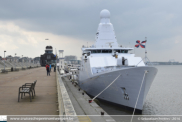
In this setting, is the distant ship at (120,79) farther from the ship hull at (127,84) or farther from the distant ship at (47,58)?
the distant ship at (47,58)

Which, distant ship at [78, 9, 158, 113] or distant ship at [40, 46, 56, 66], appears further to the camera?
distant ship at [40, 46, 56, 66]

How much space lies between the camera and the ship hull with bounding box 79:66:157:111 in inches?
516

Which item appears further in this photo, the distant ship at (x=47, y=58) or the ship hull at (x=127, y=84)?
the distant ship at (x=47, y=58)

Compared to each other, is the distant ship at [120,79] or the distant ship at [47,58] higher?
the distant ship at [47,58]

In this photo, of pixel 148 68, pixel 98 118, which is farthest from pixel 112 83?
pixel 98 118

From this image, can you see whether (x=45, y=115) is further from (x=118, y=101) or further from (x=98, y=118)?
(x=118, y=101)

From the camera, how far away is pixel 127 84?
13734 mm

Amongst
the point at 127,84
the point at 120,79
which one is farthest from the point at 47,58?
the point at 127,84

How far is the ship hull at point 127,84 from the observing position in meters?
13.1

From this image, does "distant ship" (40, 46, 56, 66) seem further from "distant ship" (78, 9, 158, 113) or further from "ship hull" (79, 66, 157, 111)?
"ship hull" (79, 66, 157, 111)

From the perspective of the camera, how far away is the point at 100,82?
16297 millimetres

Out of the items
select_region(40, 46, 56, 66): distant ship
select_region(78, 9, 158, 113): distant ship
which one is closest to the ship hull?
select_region(78, 9, 158, 113): distant ship

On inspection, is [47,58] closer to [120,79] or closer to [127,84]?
[120,79]

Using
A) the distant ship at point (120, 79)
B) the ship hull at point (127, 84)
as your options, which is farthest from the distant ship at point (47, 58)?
the ship hull at point (127, 84)
